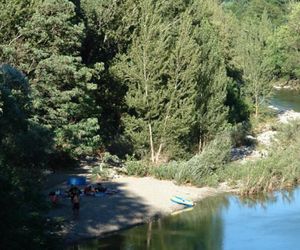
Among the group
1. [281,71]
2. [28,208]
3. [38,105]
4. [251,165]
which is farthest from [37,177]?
[281,71]

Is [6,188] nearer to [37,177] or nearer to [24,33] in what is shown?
[37,177]

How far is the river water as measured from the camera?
2581 centimetres

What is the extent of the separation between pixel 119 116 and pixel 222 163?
24.7 ft

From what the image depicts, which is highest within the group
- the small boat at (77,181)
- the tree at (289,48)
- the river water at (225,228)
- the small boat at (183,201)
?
the tree at (289,48)

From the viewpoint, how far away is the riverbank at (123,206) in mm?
27172

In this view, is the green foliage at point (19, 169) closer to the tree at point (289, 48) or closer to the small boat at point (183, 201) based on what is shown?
the small boat at point (183, 201)

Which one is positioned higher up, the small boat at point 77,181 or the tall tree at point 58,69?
the tall tree at point 58,69

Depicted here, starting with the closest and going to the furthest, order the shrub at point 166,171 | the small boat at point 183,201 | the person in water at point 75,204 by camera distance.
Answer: the person in water at point 75,204 → the small boat at point 183,201 → the shrub at point 166,171

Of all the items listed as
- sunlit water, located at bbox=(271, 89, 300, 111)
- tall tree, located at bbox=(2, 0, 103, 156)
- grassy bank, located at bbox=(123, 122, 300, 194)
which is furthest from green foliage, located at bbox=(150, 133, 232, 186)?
sunlit water, located at bbox=(271, 89, 300, 111)

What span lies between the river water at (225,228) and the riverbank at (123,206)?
0.66 m

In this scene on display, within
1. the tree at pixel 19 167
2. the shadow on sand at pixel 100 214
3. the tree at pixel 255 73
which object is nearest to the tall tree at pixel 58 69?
the shadow on sand at pixel 100 214

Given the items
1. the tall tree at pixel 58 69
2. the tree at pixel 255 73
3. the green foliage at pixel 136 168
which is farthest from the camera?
the tree at pixel 255 73

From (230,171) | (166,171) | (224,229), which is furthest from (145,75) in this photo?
(224,229)

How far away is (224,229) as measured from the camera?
28.2m
